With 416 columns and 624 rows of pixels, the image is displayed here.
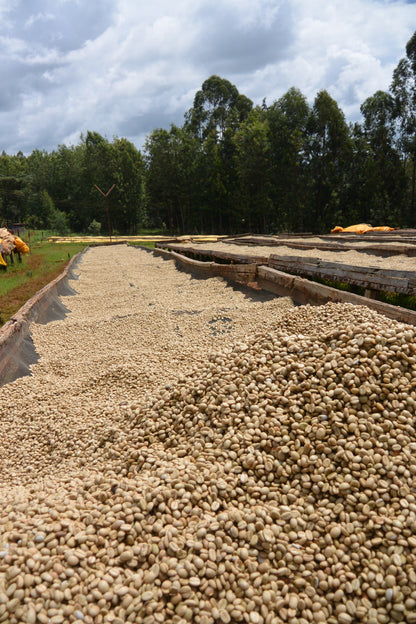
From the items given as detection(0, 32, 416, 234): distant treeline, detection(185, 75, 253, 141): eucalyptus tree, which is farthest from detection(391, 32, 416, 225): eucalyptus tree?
detection(185, 75, 253, 141): eucalyptus tree

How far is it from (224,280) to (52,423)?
4.89 metres

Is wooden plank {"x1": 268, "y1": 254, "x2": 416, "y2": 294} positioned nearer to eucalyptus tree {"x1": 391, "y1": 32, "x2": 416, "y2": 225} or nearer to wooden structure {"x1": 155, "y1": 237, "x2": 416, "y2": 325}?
wooden structure {"x1": 155, "y1": 237, "x2": 416, "y2": 325}

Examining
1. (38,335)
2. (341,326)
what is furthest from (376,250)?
(38,335)

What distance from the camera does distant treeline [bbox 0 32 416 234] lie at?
77.6ft

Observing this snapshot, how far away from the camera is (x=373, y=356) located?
92.4 inches

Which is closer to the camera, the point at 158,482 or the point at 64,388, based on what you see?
the point at 158,482

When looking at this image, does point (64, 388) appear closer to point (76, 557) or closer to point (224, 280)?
point (76, 557)

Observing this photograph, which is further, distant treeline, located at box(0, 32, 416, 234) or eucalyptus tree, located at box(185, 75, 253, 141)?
eucalyptus tree, located at box(185, 75, 253, 141)

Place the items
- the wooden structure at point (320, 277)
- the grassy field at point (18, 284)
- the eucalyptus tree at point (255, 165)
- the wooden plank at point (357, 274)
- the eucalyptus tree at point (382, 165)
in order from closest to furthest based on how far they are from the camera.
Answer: the wooden structure at point (320, 277), the wooden plank at point (357, 274), the grassy field at point (18, 284), the eucalyptus tree at point (382, 165), the eucalyptus tree at point (255, 165)

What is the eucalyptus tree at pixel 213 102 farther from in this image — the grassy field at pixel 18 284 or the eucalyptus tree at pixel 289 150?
the grassy field at pixel 18 284

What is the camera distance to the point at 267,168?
2620 centimetres

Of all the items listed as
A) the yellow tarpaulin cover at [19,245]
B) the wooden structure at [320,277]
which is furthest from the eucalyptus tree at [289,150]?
the wooden structure at [320,277]

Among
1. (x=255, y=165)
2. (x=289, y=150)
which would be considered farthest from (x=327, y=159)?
(x=255, y=165)

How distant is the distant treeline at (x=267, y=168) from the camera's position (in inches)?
931
